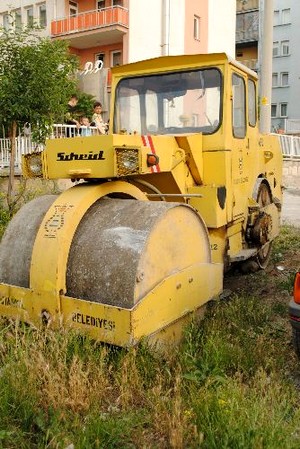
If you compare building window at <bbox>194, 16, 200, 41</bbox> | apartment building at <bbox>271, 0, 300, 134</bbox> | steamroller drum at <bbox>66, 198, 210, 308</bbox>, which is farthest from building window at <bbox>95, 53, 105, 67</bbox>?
steamroller drum at <bbox>66, 198, 210, 308</bbox>

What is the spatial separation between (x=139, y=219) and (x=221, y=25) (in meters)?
30.9

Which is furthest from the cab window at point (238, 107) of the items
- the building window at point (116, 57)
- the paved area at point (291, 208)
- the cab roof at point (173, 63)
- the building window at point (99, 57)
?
the building window at point (99, 57)

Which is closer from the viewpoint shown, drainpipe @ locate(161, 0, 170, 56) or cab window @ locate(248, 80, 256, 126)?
cab window @ locate(248, 80, 256, 126)

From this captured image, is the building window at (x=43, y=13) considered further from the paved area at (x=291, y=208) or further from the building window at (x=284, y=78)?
the building window at (x=284, y=78)

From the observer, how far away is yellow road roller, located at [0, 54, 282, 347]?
381 centimetres

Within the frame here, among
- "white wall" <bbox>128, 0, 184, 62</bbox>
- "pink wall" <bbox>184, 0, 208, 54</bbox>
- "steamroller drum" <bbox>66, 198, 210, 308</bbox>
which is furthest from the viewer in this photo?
"pink wall" <bbox>184, 0, 208, 54</bbox>

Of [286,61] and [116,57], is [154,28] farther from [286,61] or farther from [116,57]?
[286,61]

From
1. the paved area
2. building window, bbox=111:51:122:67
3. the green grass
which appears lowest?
the paved area

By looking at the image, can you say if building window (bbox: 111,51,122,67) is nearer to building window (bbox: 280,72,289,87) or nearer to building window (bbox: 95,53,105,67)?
building window (bbox: 95,53,105,67)

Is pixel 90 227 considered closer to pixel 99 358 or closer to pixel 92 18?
pixel 99 358

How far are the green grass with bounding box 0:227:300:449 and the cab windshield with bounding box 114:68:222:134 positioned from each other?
7.13 feet

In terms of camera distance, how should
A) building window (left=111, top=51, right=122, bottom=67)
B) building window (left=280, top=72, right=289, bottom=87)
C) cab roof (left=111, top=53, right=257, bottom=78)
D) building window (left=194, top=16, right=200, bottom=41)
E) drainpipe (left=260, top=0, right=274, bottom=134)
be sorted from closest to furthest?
1. cab roof (left=111, top=53, right=257, bottom=78)
2. drainpipe (left=260, top=0, right=274, bottom=134)
3. building window (left=111, top=51, right=122, bottom=67)
4. building window (left=194, top=16, right=200, bottom=41)
5. building window (left=280, top=72, right=289, bottom=87)

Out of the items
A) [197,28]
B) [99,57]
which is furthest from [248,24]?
[99,57]

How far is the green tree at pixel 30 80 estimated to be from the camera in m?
9.15
